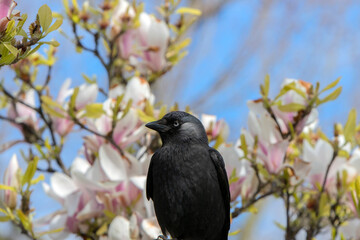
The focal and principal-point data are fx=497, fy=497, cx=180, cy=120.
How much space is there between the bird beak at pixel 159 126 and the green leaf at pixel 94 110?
6.0 inches

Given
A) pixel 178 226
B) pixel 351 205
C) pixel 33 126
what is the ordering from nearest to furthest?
pixel 178 226 → pixel 351 205 → pixel 33 126

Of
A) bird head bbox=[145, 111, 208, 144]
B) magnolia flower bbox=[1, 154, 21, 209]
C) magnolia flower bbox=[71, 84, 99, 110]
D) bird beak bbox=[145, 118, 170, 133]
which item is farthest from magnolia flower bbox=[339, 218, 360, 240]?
magnolia flower bbox=[1, 154, 21, 209]

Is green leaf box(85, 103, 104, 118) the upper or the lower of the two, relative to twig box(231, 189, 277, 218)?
upper

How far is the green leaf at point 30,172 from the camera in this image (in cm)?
136

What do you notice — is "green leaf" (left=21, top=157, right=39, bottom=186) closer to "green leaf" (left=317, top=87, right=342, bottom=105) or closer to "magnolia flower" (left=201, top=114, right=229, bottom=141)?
"magnolia flower" (left=201, top=114, right=229, bottom=141)

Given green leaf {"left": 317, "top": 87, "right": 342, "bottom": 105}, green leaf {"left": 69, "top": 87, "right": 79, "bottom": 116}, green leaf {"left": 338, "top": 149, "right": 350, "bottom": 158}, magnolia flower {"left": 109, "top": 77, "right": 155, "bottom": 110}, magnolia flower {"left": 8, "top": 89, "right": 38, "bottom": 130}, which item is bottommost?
green leaf {"left": 338, "top": 149, "right": 350, "bottom": 158}

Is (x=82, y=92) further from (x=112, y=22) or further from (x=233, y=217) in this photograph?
(x=233, y=217)

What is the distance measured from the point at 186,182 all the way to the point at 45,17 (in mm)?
704

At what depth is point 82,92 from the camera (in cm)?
166

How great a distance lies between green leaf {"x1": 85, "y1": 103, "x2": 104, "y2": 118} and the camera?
1.46 metres

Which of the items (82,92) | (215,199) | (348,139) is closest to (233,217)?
(215,199)

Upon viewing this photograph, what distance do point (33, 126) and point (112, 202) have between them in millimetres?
496

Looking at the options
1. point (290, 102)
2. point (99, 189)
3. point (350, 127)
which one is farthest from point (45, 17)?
point (350, 127)

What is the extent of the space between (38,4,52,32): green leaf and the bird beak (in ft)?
1.88
